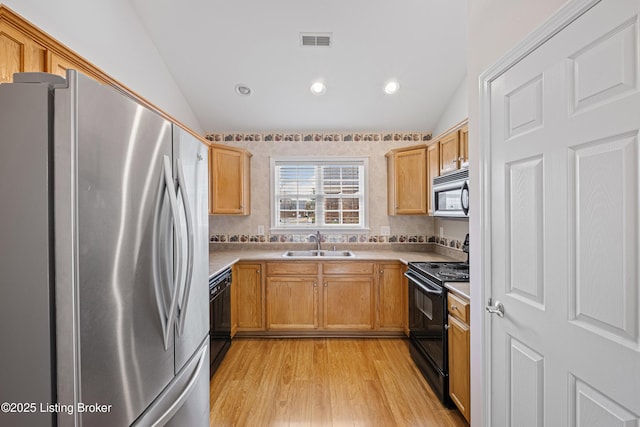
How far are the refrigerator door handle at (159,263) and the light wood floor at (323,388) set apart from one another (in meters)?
1.32

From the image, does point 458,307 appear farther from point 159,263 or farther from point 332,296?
point 159,263

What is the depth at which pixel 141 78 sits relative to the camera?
2.62m

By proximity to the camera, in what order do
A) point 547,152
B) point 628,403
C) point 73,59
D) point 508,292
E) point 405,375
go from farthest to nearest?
1. point 405,375
2. point 73,59
3. point 508,292
4. point 547,152
5. point 628,403

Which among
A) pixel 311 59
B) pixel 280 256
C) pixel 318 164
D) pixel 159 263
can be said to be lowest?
pixel 280 256

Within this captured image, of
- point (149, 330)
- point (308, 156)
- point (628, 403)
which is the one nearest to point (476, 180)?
point (628, 403)

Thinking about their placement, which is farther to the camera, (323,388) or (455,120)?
(455,120)

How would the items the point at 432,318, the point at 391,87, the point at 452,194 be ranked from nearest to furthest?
1. the point at 432,318
2. the point at 452,194
3. the point at 391,87

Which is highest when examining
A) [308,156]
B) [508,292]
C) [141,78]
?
[141,78]

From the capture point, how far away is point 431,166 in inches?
128

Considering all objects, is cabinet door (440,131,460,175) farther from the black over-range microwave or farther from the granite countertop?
the granite countertop

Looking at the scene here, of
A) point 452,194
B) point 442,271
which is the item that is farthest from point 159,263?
point 452,194

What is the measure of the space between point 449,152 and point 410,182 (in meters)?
0.72

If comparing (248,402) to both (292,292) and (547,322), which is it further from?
(547,322)

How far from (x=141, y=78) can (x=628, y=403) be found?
3446 millimetres
